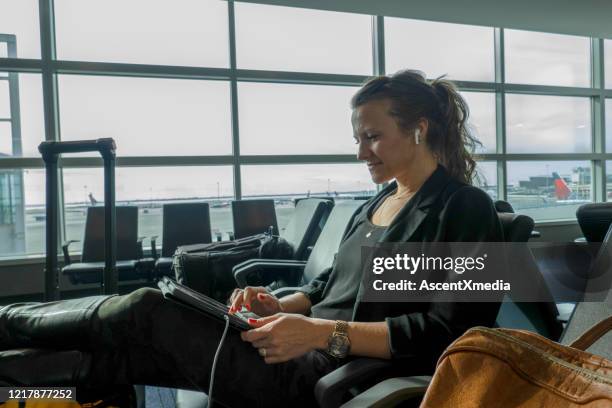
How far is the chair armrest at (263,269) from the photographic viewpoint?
203cm

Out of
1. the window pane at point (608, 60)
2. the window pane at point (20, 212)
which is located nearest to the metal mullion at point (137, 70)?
the window pane at point (20, 212)

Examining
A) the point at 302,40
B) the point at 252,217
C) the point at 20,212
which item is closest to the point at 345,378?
the point at 252,217

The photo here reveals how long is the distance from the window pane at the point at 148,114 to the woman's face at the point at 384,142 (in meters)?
3.39

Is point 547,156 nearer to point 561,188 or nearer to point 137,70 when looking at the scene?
point 561,188

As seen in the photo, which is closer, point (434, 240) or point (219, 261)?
point (434, 240)

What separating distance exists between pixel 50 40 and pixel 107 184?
3188mm

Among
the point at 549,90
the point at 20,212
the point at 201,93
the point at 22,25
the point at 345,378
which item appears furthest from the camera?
the point at 549,90

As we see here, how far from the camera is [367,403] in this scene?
69 cm

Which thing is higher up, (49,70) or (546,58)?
(546,58)

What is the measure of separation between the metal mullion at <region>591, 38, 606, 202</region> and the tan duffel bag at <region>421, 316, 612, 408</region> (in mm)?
6592

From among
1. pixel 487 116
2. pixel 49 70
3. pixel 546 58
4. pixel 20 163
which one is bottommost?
pixel 20 163

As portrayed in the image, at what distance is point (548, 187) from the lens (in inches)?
233

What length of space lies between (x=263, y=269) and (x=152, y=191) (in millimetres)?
2613

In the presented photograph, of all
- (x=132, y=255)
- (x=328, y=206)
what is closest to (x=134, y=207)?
(x=132, y=255)
